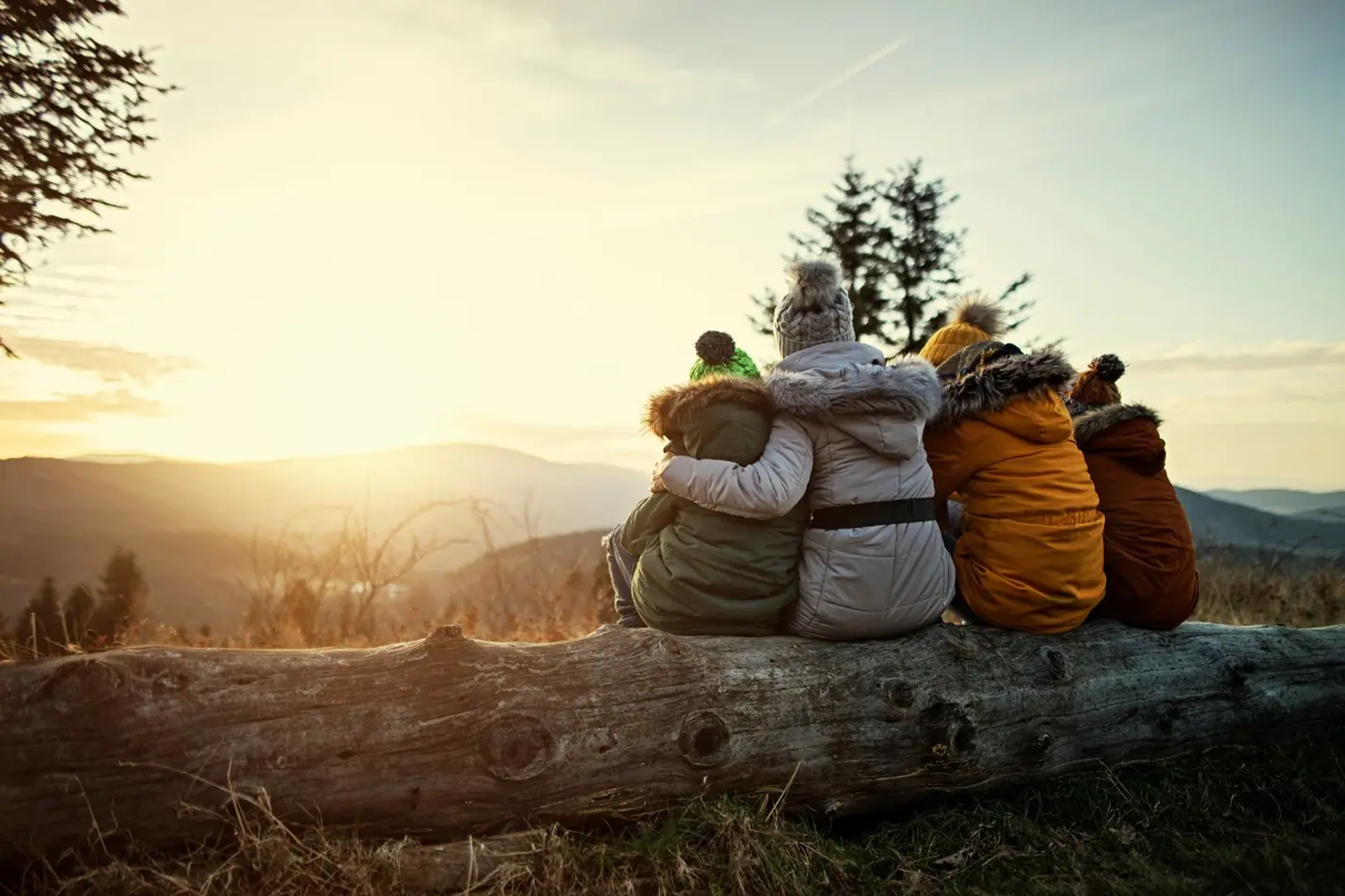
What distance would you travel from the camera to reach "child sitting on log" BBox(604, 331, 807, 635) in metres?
3.78

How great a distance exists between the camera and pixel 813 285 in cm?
399

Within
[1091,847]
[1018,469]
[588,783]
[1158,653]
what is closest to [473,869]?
[588,783]

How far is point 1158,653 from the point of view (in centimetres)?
429

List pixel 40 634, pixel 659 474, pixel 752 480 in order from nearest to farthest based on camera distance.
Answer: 1. pixel 752 480
2. pixel 659 474
3. pixel 40 634

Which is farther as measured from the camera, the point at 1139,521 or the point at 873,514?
the point at 1139,521

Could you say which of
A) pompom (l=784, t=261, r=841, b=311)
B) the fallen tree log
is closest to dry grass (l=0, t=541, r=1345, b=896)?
the fallen tree log

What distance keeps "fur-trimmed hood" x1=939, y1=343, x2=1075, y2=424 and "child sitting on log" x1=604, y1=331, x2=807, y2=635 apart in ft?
2.91

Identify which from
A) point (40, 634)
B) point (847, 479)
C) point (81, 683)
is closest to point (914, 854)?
point (847, 479)

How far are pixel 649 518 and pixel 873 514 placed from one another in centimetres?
103

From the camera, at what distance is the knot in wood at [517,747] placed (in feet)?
10.3

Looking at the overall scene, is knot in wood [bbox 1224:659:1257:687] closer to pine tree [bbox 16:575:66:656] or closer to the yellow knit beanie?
the yellow knit beanie

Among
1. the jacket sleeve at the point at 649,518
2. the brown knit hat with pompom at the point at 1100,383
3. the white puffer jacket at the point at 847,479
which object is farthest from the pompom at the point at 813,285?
the brown knit hat with pompom at the point at 1100,383

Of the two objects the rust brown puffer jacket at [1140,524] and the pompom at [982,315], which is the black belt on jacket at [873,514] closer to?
the rust brown puffer jacket at [1140,524]

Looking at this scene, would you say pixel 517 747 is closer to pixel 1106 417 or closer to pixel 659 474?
pixel 659 474
